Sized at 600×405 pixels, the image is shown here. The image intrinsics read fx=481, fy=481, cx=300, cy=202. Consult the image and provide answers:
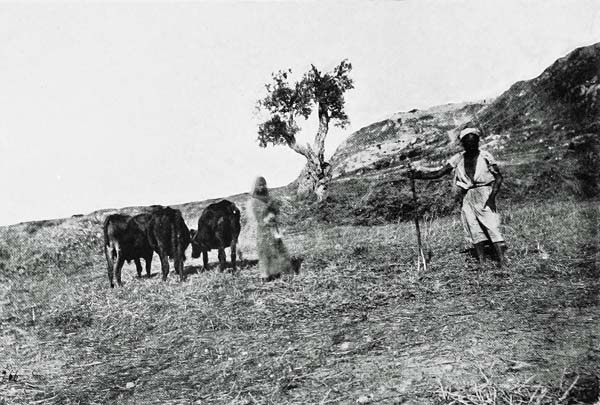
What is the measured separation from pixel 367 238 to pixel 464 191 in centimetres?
378

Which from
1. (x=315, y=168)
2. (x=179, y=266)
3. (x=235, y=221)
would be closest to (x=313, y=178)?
(x=315, y=168)

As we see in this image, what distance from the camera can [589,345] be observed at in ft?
12.2

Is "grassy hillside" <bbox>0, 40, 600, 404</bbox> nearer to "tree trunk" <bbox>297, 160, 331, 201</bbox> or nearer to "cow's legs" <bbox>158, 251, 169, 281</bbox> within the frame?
"cow's legs" <bbox>158, 251, 169, 281</bbox>

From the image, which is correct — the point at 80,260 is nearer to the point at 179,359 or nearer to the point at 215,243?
the point at 215,243

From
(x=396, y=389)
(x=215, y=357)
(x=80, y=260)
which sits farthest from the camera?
(x=80, y=260)

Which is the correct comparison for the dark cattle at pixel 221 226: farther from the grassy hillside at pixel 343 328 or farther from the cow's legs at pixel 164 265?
the cow's legs at pixel 164 265

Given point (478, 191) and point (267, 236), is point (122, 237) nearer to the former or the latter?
point (267, 236)

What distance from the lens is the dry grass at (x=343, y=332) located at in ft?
11.7

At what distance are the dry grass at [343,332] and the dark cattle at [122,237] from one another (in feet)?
2.45

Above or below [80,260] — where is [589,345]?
below

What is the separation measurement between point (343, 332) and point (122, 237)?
6.08 metres

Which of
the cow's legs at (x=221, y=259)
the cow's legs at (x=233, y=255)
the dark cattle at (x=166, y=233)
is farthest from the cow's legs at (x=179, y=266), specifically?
the cow's legs at (x=233, y=255)

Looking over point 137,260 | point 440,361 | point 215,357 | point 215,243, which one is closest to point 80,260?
point 137,260

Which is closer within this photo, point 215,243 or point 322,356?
point 322,356
